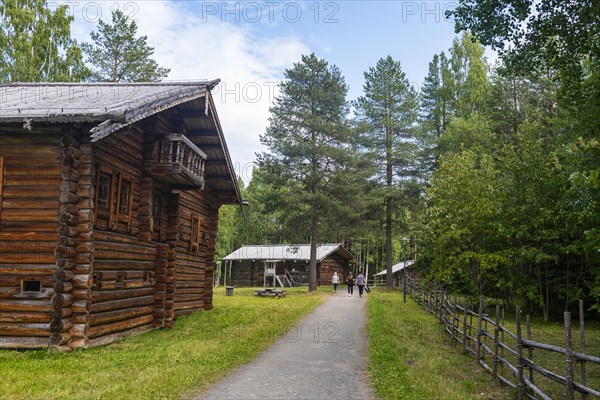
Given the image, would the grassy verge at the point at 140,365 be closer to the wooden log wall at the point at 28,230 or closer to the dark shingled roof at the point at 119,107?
the wooden log wall at the point at 28,230

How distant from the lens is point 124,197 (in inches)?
551

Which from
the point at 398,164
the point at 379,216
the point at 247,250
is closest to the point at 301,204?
the point at 379,216

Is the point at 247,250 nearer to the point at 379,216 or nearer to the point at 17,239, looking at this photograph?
the point at 379,216

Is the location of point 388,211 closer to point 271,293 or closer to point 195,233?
point 271,293

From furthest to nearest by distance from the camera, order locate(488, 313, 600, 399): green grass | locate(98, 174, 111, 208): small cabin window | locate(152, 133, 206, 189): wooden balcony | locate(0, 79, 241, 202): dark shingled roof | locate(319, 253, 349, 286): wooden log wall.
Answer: locate(319, 253, 349, 286): wooden log wall, locate(152, 133, 206, 189): wooden balcony, locate(98, 174, 111, 208): small cabin window, locate(0, 79, 241, 202): dark shingled roof, locate(488, 313, 600, 399): green grass

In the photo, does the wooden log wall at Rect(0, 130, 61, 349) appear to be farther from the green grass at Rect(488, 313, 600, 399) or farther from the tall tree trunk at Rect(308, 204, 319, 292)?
the tall tree trunk at Rect(308, 204, 319, 292)

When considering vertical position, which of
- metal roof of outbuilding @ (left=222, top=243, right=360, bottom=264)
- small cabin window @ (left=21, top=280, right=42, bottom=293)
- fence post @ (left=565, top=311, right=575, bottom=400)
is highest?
metal roof of outbuilding @ (left=222, top=243, right=360, bottom=264)

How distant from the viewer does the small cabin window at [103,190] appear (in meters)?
12.7

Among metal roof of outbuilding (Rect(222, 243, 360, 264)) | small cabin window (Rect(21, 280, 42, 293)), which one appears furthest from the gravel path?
metal roof of outbuilding (Rect(222, 243, 360, 264))

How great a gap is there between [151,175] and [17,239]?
421 cm

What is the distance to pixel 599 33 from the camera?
12469 mm

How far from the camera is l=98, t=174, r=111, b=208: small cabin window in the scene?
1269cm

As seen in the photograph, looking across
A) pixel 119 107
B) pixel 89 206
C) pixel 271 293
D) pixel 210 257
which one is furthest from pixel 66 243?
pixel 271 293

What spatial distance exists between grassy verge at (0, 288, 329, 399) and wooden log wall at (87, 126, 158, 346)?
0.61 m
